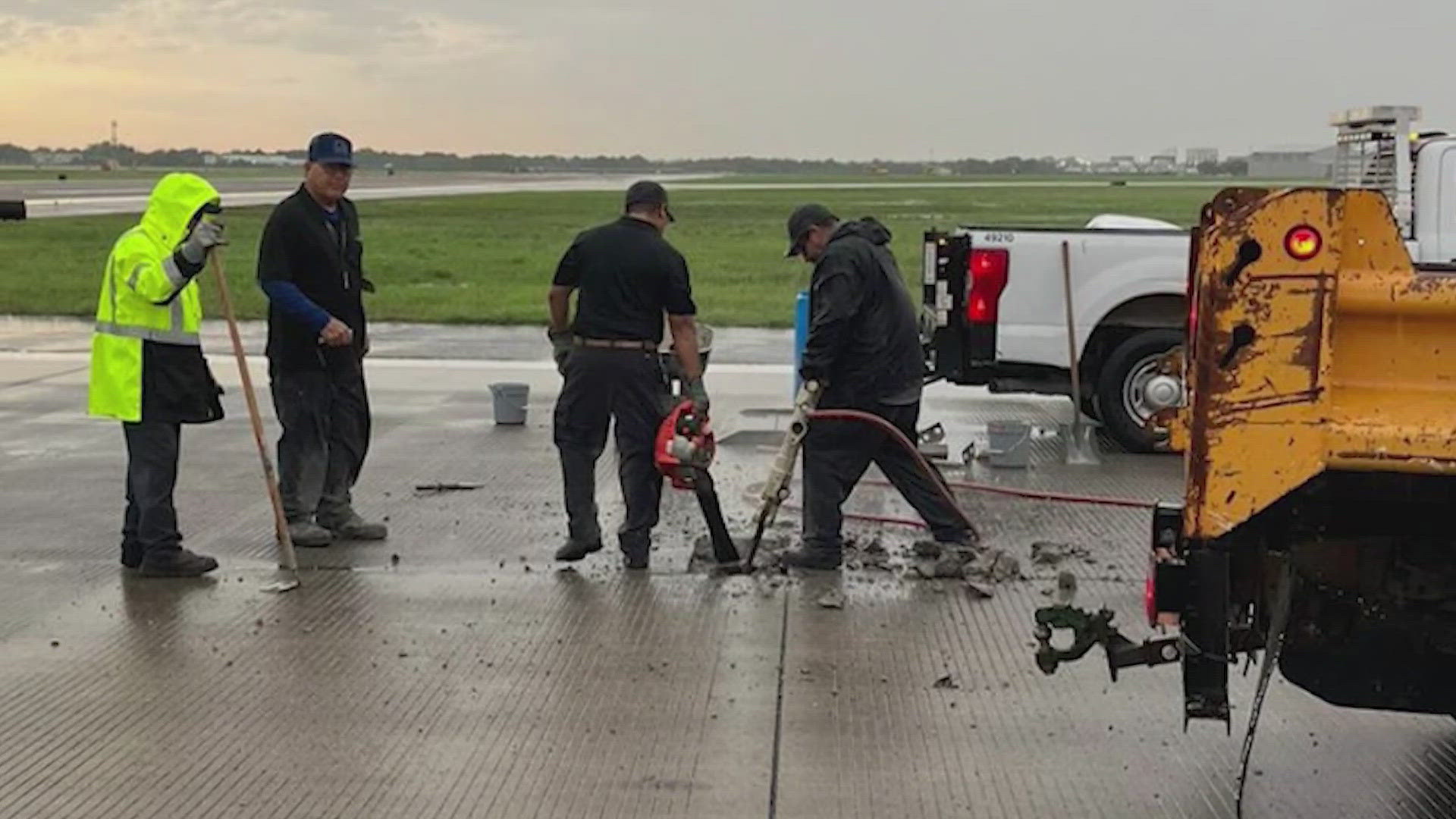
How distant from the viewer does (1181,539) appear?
383 cm

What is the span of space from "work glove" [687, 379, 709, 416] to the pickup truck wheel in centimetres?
392

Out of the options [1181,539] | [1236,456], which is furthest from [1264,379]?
[1181,539]

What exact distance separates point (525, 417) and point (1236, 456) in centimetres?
783

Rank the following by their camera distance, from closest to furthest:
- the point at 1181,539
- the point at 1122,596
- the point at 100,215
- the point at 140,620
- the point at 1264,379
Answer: the point at 1264,379 → the point at 1181,539 → the point at 140,620 → the point at 1122,596 → the point at 100,215

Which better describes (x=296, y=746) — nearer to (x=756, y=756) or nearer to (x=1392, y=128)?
(x=756, y=756)

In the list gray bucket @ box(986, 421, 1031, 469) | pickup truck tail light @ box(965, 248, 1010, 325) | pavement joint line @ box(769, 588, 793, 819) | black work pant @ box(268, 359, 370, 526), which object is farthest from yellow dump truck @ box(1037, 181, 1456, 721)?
pickup truck tail light @ box(965, 248, 1010, 325)

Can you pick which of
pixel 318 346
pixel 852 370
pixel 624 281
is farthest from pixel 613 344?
pixel 318 346

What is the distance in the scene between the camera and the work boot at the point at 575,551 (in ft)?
23.6

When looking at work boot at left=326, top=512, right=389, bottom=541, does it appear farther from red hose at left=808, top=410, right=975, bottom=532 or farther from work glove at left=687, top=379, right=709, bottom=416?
red hose at left=808, top=410, right=975, bottom=532

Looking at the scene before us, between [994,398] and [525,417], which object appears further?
[994,398]

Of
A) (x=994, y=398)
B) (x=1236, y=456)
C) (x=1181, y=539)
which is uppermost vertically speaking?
(x=1236, y=456)

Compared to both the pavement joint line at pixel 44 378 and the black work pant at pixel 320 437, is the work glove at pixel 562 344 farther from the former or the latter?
the pavement joint line at pixel 44 378

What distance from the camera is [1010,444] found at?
954 cm

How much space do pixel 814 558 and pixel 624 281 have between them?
1490 millimetres
